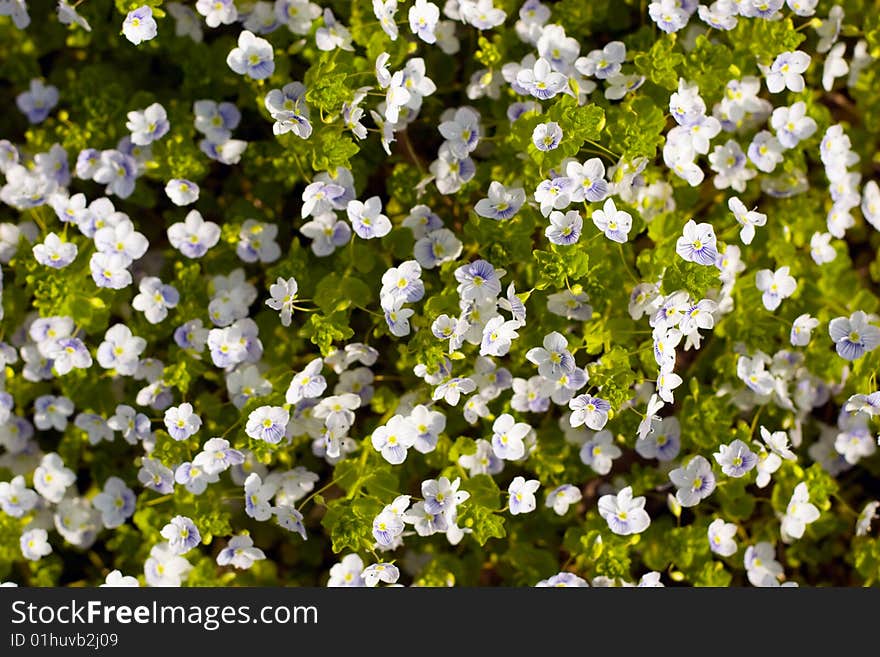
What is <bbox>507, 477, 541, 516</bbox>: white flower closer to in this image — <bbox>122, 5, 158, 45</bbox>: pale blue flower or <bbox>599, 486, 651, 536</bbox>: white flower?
<bbox>599, 486, 651, 536</bbox>: white flower

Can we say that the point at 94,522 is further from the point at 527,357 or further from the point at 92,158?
the point at 527,357

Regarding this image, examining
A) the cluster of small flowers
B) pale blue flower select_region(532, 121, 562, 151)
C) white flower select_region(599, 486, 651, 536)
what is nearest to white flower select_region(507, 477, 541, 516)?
the cluster of small flowers

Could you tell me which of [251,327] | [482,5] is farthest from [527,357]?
[482,5]

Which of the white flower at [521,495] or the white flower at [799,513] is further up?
the white flower at [521,495]

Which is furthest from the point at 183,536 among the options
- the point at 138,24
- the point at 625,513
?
the point at 138,24

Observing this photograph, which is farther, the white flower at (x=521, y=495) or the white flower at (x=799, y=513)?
the white flower at (x=799, y=513)

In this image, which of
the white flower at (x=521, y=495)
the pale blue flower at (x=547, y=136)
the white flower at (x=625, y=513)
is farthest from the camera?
the white flower at (x=625, y=513)

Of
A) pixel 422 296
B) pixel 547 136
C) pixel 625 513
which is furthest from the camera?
pixel 625 513

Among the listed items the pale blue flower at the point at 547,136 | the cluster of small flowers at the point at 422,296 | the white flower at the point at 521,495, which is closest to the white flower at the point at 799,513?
the cluster of small flowers at the point at 422,296

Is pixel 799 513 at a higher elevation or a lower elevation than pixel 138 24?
lower

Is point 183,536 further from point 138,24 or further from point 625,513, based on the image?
point 138,24

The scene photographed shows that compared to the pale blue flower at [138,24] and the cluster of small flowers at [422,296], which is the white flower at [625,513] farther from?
the pale blue flower at [138,24]
